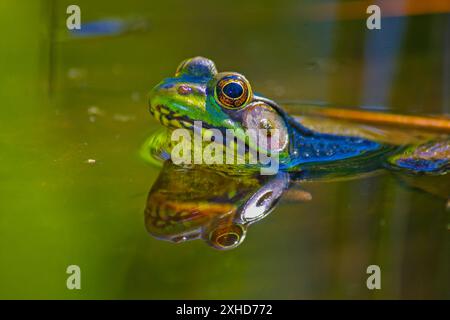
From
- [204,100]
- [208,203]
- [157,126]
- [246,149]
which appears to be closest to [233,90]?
[204,100]

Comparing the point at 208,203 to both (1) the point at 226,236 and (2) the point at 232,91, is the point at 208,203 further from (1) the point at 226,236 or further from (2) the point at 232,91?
(2) the point at 232,91

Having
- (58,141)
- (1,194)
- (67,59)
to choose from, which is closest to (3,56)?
(67,59)

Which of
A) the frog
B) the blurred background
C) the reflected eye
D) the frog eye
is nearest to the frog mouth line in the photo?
the frog

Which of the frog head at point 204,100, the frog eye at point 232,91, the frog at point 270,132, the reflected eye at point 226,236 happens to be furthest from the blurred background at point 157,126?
the frog eye at point 232,91

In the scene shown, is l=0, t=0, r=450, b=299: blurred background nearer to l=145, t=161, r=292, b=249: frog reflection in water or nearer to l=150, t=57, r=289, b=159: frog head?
l=145, t=161, r=292, b=249: frog reflection in water

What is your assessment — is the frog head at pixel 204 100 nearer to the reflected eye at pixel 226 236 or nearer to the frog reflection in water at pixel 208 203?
the frog reflection in water at pixel 208 203
